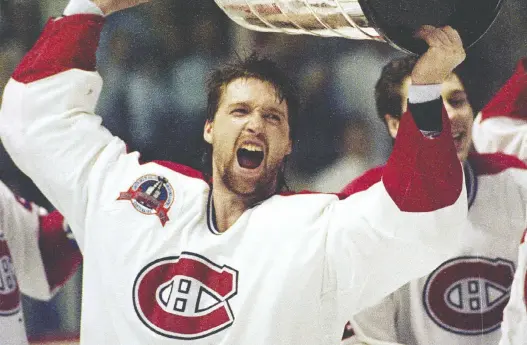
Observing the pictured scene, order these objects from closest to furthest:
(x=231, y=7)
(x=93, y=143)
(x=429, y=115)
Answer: (x=429, y=115)
(x=231, y=7)
(x=93, y=143)

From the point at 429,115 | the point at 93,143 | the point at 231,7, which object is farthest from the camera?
the point at 93,143

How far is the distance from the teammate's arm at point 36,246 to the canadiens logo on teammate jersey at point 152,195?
0.15 metres

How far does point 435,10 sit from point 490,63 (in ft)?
0.55

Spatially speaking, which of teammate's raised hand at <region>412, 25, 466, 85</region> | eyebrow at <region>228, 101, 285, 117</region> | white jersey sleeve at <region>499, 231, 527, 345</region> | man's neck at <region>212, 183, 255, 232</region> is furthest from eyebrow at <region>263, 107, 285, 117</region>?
white jersey sleeve at <region>499, 231, 527, 345</region>

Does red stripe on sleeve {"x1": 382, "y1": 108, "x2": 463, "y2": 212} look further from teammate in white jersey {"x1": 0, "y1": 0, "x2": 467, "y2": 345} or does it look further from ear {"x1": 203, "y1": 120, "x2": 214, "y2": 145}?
ear {"x1": 203, "y1": 120, "x2": 214, "y2": 145}

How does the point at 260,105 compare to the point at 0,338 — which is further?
the point at 0,338

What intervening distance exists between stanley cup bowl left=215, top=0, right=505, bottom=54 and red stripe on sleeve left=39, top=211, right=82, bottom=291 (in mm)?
412

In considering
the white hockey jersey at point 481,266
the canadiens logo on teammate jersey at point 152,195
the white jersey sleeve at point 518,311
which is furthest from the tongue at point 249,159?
the white jersey sleeve at point 518,311

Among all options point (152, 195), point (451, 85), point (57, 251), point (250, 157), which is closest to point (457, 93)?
point (451, 85)

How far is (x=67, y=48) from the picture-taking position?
1.01 m

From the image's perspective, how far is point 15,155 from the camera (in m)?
1.05

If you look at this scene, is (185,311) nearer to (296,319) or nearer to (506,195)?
(296,319)

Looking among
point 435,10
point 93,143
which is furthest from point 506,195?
point 93,143

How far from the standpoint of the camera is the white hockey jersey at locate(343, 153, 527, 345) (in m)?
0.96
